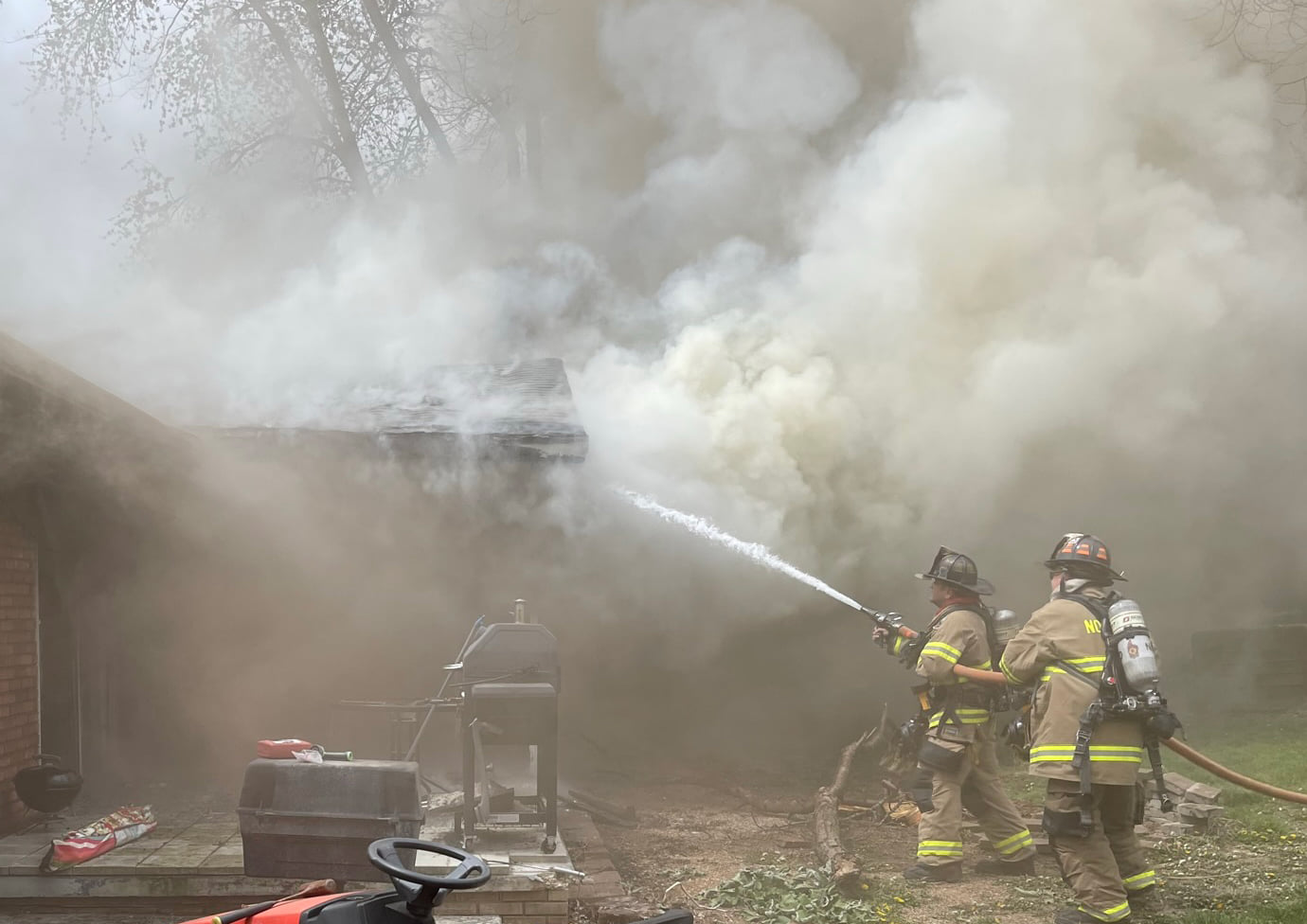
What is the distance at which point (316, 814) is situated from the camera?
4879mm

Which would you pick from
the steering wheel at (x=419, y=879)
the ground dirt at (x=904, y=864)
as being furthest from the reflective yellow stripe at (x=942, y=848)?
the steering wheel at (x=419, y=879)

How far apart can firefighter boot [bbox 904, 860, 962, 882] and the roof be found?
3882 millimetres

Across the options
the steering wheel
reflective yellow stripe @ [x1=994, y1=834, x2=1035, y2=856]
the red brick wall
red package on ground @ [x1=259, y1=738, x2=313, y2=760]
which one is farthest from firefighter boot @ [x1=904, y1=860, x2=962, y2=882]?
the red brick wall

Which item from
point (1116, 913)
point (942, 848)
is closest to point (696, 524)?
point (942, 848)

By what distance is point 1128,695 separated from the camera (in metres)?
5.26

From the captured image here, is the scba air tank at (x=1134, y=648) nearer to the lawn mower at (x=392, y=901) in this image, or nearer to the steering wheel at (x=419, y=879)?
the lawn mower at (x=392, y=901)

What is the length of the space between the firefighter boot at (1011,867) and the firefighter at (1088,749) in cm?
82

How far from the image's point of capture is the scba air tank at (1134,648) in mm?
5164

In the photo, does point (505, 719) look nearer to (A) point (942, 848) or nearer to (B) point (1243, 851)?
(A) point (942, 848)

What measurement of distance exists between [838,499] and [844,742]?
2.47 m

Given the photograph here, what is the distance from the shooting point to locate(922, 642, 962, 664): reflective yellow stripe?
6340 mm

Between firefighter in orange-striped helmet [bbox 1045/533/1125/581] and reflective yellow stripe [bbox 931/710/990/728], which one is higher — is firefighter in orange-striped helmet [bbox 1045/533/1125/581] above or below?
above

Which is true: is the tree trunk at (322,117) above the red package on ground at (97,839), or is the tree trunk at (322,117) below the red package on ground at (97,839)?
above

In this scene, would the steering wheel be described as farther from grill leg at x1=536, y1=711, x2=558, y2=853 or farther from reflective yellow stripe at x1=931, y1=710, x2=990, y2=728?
reflective yellow stripe at x1=931, y1=710, x2=990, y2=728
